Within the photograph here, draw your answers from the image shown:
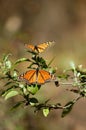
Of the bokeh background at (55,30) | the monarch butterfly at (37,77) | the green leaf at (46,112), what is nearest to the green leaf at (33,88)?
the monarch butterfly at (37,77)

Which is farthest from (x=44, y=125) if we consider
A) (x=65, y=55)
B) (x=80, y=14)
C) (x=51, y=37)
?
(x=80, y=14)

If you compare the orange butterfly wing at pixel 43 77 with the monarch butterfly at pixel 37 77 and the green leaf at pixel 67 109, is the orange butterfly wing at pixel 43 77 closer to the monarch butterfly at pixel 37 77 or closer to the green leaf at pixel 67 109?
the monarch butterfly at pixel 37 77

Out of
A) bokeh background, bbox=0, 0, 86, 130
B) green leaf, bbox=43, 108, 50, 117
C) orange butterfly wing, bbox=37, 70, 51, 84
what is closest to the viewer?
orange butterfly wing, bbox=37, 70, 51, 84

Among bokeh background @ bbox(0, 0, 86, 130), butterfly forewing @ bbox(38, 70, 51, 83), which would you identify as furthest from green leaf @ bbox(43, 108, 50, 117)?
bokeh background @ bbox(0, 0, 86, 130)

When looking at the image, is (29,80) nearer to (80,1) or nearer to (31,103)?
(31,103)

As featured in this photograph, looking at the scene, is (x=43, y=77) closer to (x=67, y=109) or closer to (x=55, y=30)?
(x=67, y=109)

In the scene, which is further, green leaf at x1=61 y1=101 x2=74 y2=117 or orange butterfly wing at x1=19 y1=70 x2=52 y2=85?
green leaf at x1=61 y1=101 x2=74 y2=117

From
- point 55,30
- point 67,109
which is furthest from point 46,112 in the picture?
point 55,30

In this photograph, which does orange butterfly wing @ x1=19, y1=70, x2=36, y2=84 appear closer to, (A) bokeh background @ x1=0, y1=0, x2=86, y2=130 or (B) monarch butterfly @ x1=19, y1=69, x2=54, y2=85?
(B) monarch butterfly @ x1=19, y1=69, x2=54, y2=85

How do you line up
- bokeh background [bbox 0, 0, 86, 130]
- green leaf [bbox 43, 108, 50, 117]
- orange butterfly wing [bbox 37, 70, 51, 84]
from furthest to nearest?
bokeh background [bbox 0, 0, 86, 130] < green leaf [bbox 43, 108, 50, 117] < orange butterfly wing [bbox 37, 70, 51, 84]
